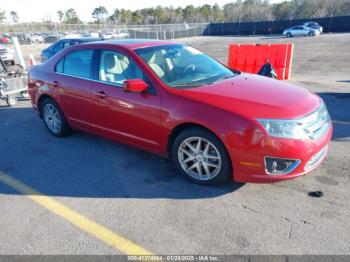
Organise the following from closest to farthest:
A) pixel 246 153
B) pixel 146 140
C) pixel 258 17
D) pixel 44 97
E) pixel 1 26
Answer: pixel 246 153
pixel 146 140
pixel 44 97
pixel 1 26
pixel 258 17

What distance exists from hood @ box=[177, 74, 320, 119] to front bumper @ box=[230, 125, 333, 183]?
0.93 ft

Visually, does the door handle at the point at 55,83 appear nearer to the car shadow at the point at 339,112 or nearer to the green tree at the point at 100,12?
the car shadow at the point at 339,112

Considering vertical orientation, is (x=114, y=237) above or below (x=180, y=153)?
below

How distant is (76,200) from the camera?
347cm

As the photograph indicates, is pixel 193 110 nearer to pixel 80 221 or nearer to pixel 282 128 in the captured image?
pixel 282 128

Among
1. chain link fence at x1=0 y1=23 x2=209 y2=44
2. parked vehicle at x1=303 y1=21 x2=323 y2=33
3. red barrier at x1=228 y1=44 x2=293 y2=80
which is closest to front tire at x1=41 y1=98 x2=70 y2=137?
red barrier at x1=228 y1=44 x2=293 y2=80

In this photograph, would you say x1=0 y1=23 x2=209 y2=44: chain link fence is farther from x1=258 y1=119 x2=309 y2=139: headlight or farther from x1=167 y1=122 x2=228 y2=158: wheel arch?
x1=258 y1=119 x2=309 y2=139: headlight

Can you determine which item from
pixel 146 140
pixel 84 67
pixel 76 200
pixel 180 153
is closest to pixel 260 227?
pixel 180 153

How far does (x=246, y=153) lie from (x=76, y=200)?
196cm

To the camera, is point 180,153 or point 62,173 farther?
point 62,173

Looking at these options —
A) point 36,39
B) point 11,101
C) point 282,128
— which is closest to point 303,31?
point 36,39

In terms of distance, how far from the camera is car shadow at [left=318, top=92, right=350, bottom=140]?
499 cm

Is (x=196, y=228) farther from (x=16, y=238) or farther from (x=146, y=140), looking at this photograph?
(x=16, y=238)

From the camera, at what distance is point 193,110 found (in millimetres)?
3334
